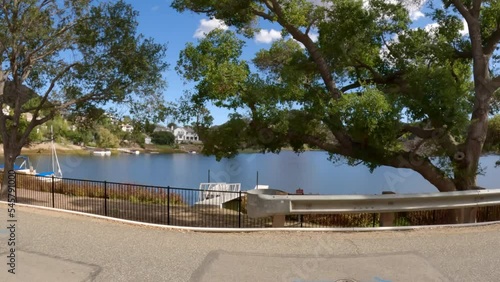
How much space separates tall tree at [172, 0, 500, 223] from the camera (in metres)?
10.5

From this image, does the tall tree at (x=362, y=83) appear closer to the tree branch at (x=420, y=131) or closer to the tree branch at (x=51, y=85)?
the tree branch at (x=420, y=131)

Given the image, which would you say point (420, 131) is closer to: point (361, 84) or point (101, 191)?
point (361, 84)

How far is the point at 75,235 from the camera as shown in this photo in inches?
318

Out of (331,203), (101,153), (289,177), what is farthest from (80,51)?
(101,153)

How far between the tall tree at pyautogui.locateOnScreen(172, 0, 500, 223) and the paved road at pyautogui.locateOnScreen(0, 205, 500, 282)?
370 cm

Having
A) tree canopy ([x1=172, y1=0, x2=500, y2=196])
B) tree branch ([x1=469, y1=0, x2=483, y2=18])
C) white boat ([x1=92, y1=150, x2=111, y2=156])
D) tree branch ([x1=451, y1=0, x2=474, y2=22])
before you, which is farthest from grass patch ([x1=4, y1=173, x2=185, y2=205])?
white boat ([x1=92, y1=150, x2=111, y2=156])

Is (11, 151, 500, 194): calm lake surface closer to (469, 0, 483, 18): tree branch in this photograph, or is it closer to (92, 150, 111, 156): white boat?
(469, 0, 483, 18): tree branch

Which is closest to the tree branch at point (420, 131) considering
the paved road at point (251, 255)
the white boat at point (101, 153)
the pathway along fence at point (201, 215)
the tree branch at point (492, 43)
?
the pathway along fence at point (201, 215)

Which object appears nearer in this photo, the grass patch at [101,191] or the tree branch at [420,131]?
the tree branch at [420,131]

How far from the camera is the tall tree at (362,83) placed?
10547 mm

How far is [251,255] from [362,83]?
6.73 m

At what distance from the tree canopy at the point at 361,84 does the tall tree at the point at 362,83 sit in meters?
0.03

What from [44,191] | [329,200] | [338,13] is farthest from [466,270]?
[44,191]

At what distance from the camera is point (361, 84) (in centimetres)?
1127
